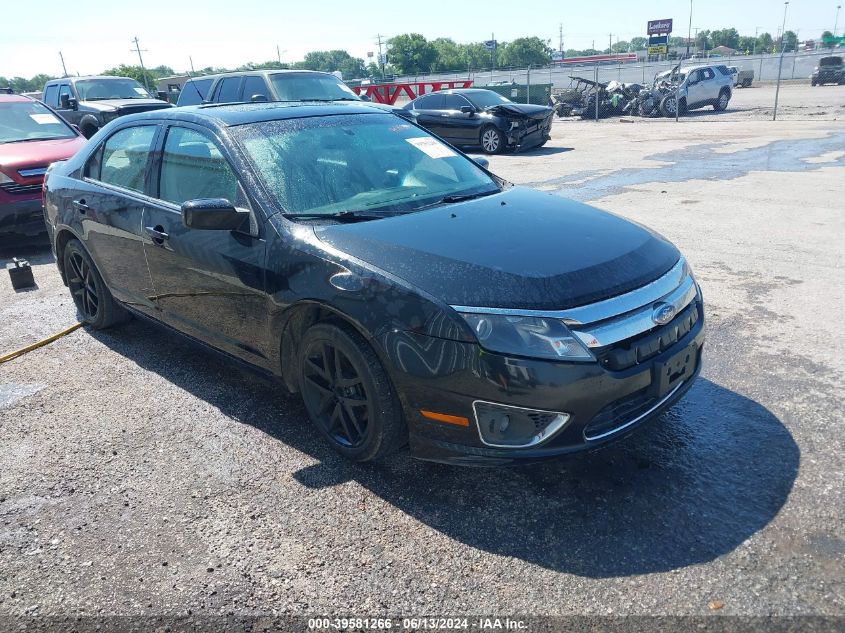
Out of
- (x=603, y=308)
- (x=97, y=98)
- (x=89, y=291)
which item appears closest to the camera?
(x=603, y=308)

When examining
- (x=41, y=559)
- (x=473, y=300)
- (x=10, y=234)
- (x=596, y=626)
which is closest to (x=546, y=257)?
(x=473, y=300)

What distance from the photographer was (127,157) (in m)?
4.51

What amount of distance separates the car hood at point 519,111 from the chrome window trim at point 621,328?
13.2m

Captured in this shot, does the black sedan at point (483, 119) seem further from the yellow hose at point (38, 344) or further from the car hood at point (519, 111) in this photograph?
the yellow hose at point (38, 344)

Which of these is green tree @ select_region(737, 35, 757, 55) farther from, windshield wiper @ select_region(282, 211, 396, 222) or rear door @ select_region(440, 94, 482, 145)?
windshield wiper @ select_region(282, 211, 396, 222)

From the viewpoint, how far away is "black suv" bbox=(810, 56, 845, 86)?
38.9 meters

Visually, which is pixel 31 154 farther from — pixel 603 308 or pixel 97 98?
pixel 97 98

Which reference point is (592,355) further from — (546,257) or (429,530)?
(429,530)

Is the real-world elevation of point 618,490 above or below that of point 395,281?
below

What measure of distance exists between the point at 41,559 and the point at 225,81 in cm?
1149

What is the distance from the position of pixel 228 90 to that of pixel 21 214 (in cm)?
584

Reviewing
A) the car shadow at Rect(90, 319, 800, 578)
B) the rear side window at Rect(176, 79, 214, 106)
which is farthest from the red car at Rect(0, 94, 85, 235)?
the car shadow at Rect(90, 319, 800, 578)

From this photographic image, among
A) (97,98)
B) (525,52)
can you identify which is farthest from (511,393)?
(525,52)

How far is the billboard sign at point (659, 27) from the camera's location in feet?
206
